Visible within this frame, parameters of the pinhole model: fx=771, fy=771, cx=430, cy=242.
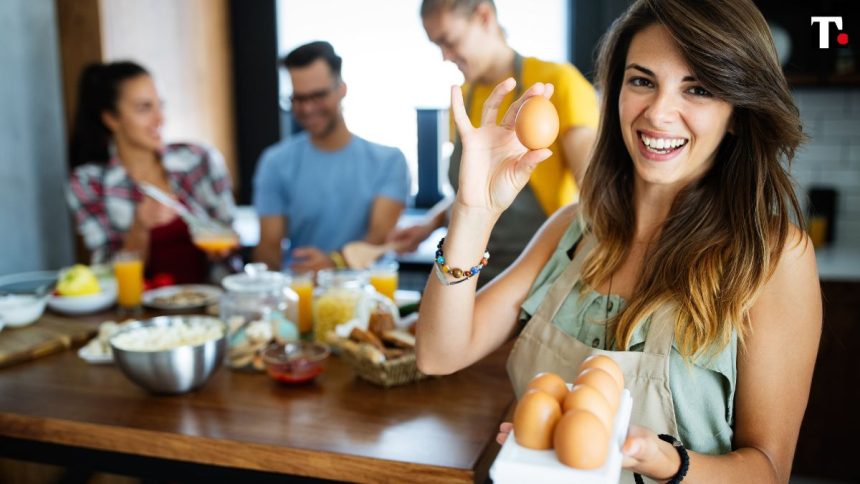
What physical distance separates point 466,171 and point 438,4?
1.20m

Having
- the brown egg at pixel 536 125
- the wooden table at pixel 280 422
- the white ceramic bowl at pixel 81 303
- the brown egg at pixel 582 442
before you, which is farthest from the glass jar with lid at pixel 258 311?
the brown egg at pixel 582 442

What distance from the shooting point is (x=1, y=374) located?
6.18 feet

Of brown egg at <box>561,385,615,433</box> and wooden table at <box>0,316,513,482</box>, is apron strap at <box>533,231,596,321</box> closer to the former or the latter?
wooden table at <box>0,316,513,482</box>

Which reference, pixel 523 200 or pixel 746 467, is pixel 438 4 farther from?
pixel 746 467

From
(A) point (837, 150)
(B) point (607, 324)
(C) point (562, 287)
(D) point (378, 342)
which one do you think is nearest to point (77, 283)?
(D) point (378, 342)

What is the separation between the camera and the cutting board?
1952 mm

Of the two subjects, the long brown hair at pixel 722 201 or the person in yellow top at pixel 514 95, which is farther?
the person in yellow top at pixel 514 95

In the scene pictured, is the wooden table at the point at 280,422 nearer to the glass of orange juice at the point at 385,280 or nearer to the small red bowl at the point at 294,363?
the small red bowl at the point at 294,363

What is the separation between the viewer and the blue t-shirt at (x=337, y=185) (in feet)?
10.5

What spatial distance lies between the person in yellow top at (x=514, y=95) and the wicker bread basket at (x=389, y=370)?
2.46 ft

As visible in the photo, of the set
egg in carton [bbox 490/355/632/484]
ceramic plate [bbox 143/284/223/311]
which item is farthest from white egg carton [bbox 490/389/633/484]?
ceramic plate [bbox 143/284/223/311]

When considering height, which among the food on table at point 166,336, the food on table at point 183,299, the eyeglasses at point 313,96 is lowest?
the food on table at point 183,299

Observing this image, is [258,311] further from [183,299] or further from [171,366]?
[183,299]

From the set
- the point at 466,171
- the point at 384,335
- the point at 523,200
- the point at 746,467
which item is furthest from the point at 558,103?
the point at 746,467
